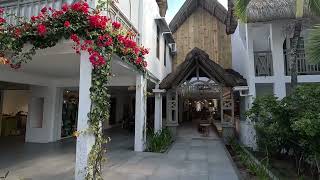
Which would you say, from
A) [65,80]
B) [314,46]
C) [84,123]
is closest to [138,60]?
[84,123]

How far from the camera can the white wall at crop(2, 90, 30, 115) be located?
15336 mm

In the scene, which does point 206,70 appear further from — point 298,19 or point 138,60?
point 138,60

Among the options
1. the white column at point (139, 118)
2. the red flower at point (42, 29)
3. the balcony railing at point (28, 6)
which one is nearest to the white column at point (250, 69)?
the white column at point (139, 118)

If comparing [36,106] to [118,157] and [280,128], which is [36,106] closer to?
[118,157]

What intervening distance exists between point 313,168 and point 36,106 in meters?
12.3

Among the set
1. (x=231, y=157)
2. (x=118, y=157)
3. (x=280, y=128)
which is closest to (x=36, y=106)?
(x=118, y=157)

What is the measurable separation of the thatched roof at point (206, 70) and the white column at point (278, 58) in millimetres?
1520

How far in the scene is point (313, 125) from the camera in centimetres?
549

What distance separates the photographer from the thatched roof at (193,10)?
1827cm

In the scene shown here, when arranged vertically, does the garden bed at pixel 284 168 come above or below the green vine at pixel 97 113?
below

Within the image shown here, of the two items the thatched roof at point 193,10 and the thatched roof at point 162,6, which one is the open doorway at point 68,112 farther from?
the thatched roof at point 193,10

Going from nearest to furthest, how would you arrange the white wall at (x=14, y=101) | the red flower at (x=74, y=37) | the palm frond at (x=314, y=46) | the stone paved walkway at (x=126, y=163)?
1. the red flower at (x=74, y=37)
2. the palm frond at (x=314, y=46)
3. the stone paved walkway at (x=126, y=163)
4. the white wall at (x=14, y=101)

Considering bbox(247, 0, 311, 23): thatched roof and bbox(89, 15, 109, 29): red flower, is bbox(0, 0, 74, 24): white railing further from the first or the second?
bbox(247, 0, 311, 23): thatched roof

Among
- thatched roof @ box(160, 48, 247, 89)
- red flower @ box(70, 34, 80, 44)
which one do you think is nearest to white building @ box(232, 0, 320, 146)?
thatched roof @ box(160, 48, 247, 89)
